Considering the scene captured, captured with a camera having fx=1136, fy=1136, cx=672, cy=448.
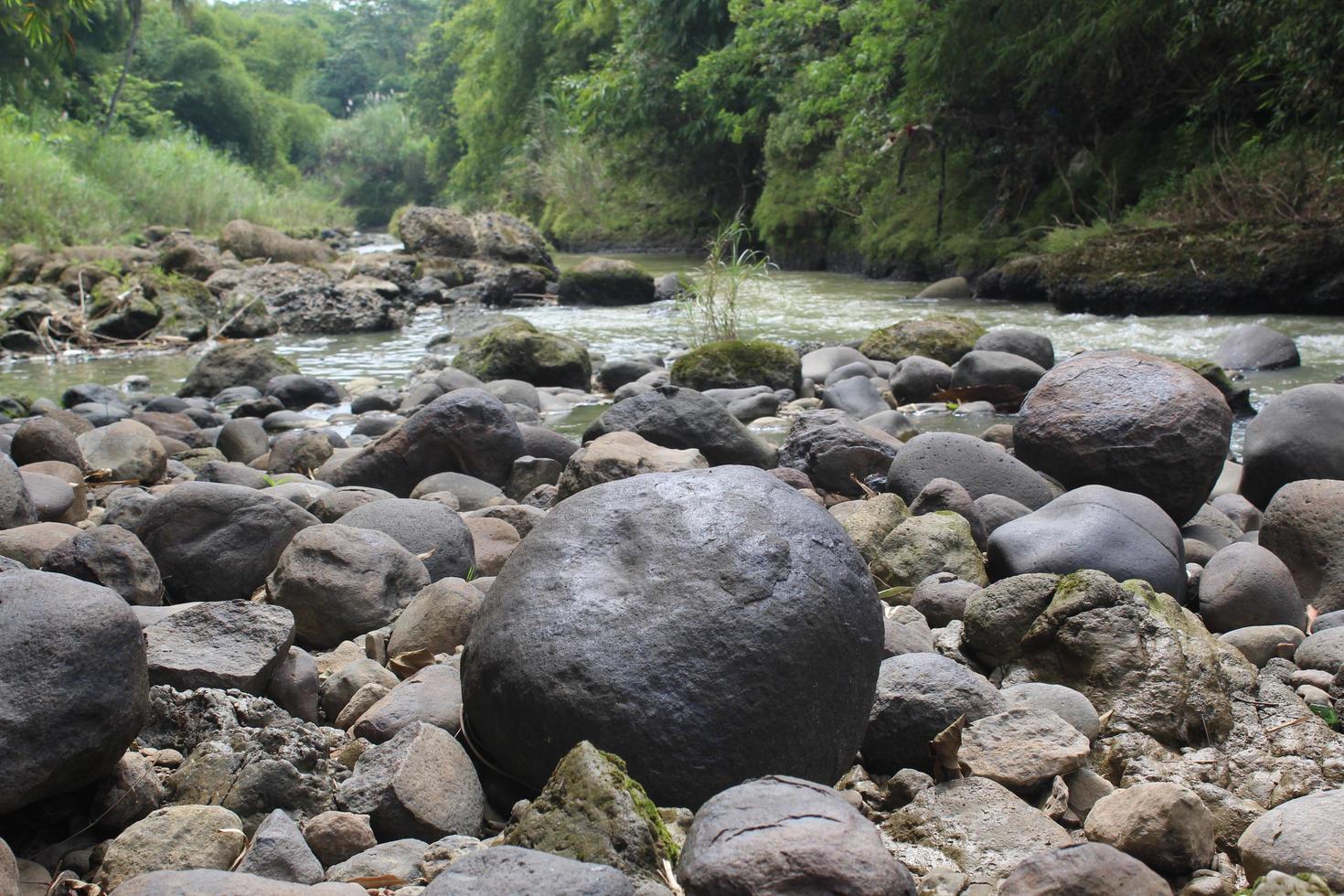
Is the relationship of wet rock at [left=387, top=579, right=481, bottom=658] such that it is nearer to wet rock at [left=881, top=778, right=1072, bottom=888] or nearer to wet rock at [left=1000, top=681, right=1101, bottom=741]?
wet rock at [left=881, top=778, right=1072, bottom=888]

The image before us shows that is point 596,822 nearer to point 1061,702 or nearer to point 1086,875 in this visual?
point 1086,875

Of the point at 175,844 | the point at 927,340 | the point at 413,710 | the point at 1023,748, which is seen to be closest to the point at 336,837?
the point at 175,844

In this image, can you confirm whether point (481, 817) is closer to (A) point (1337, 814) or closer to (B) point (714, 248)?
(A) point (1337, 814)

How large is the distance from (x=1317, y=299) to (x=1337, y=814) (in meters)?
9.49

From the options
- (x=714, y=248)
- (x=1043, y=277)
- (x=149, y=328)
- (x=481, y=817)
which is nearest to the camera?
(x=481, y=817)

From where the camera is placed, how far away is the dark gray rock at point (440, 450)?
562 centimetres

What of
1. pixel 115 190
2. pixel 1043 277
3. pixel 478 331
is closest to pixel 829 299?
pixel 1043 277

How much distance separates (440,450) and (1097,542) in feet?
10.7

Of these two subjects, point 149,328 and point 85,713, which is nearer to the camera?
point 85,713

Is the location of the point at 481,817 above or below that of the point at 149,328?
above

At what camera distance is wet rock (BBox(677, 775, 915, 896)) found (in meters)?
1.82

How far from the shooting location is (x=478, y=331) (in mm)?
12688

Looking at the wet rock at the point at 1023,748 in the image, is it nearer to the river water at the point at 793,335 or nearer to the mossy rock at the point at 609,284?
the river water at the point at 793,335

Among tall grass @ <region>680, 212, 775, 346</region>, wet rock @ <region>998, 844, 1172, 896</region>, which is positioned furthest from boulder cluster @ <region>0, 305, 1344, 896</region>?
tall grass @ <region>680, 212, 775, 346</region>
